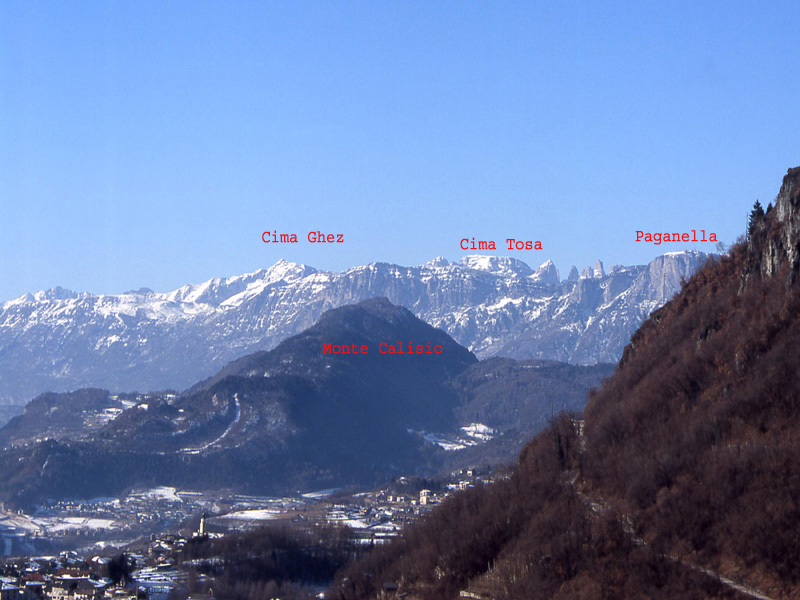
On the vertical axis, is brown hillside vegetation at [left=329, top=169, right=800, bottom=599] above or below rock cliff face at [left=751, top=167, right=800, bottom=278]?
below

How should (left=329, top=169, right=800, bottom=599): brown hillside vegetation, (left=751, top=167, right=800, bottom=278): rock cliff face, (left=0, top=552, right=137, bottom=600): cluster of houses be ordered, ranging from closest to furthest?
(left=329, top=169, right=800, bottom=599): brown hillside vegetation, (left=751, top=167, right=800, bottom=278): rock cliff face, (left=0, top=552, right=137, bottom=600): cluster of houses

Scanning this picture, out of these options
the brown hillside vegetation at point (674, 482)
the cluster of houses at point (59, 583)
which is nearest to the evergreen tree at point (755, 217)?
the brown hillside vegetation at point (674, 482)

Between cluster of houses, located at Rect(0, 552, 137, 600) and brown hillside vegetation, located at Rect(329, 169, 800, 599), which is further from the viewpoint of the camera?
cluster of houses, located at Rect(0, 552, 137, 600)

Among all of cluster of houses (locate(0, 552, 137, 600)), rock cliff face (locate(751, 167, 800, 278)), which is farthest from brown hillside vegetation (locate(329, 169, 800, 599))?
cluster of houses (locate(0, 552, 137, 600))

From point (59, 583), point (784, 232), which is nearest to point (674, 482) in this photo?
point (784, 232)

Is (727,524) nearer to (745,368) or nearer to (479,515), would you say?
(745,368)

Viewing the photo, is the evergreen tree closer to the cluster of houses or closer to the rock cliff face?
the rock cliff face

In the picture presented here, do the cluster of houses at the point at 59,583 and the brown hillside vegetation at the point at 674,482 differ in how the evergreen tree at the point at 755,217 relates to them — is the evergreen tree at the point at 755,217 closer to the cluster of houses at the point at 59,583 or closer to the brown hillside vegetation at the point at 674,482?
the brown hillside vegetation at the point at 674,482

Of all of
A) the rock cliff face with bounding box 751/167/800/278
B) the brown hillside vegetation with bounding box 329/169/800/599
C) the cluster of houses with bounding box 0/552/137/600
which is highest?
the rock cliff face with bounding box 751/167/800/278

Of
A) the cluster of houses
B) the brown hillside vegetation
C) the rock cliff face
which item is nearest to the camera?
the brown hillside vegetation
